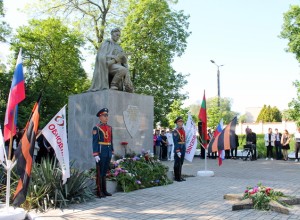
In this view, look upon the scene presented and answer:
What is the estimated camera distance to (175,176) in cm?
999

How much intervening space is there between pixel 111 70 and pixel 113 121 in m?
1.60

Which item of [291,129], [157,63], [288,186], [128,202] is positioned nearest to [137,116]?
[128,202]

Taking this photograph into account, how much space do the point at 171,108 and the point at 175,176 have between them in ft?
52.1

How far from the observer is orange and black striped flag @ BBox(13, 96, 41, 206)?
5.42 metres

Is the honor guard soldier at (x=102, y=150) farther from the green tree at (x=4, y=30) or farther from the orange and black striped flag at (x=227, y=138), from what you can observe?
the green tree at (x=4, y=30)

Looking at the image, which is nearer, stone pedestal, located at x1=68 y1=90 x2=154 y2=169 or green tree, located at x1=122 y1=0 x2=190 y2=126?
stone pedestal, located at x1=68 y1=90 x2=154 y2=169

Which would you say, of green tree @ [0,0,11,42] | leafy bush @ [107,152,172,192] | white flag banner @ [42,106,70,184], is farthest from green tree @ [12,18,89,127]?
white flag banner @ [42,106,70,184]

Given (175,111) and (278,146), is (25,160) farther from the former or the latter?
(175,111)

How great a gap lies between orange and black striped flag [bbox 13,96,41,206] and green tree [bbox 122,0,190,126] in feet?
58.1

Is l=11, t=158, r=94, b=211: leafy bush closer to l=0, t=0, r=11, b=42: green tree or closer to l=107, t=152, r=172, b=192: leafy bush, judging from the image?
l=107, t=152, r=172, b=192: leafy bush

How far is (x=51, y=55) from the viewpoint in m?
23.9

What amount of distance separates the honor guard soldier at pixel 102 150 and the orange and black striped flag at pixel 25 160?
6.84 ft

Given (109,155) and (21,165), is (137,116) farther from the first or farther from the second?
(21,165)

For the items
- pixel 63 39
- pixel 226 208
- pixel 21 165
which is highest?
pixel 63 39
